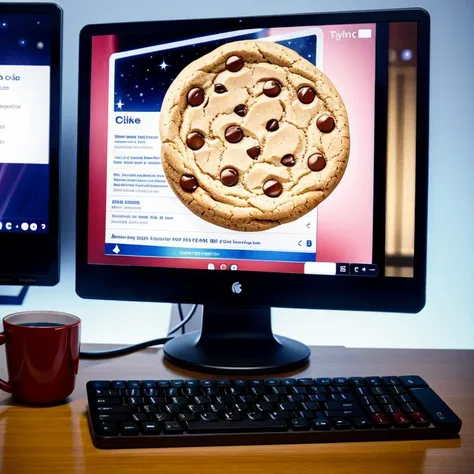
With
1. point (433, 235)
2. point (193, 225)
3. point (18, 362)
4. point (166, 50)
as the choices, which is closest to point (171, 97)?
point (166, 50)

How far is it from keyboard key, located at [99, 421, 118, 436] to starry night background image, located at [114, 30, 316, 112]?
1.63ft

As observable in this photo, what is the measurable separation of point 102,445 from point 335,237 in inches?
18.0

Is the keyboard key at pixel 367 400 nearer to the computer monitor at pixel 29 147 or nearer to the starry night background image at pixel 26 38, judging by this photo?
the computer monitor at pixel 29 147

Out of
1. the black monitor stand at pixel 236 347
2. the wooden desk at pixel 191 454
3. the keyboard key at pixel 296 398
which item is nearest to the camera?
the wooden desk at pixel 191 454

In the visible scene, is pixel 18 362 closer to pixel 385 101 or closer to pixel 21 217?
pixel 21 217

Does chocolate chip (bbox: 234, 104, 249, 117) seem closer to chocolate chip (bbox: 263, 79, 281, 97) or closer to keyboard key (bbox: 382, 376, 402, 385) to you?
chocolate chip (bbox: 263, 79, 281, 97)

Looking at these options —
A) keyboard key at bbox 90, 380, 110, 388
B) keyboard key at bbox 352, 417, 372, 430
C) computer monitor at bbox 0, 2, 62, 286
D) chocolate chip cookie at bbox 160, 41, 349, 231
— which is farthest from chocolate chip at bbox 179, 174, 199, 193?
keyboard key at bbox 352, 417, 372, 430

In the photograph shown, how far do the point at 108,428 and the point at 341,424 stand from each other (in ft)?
0.81

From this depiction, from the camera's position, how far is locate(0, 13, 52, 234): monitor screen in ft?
3.08

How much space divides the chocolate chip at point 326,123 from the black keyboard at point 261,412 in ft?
1.22

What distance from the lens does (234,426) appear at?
629mm

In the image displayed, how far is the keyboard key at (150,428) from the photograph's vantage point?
0.61 meters

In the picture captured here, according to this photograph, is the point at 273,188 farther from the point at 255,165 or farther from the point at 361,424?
the point at 361,424

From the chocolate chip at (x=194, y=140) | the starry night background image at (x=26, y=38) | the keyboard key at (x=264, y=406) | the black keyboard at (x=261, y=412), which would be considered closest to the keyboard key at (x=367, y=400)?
the black keyboard at (x=261, y=412)
